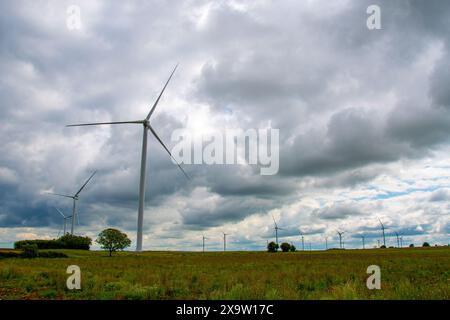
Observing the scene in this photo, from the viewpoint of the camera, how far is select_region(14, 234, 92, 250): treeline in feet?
385

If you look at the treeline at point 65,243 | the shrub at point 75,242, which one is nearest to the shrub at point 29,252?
the treeline at point 65,243

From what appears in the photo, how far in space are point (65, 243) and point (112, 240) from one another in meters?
41.0

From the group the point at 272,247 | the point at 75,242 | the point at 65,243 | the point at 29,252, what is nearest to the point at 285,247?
the point at 272,247

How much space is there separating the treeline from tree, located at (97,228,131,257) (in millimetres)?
35248

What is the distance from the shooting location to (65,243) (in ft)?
401

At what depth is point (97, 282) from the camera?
23094 millimetres

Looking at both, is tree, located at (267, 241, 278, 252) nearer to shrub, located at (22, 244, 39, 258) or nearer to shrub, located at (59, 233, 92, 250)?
shrub, located at (59, 233, 92, 250)

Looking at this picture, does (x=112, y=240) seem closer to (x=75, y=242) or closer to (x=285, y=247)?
(x=75, y=242)

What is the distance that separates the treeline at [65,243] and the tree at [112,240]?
3525cm
